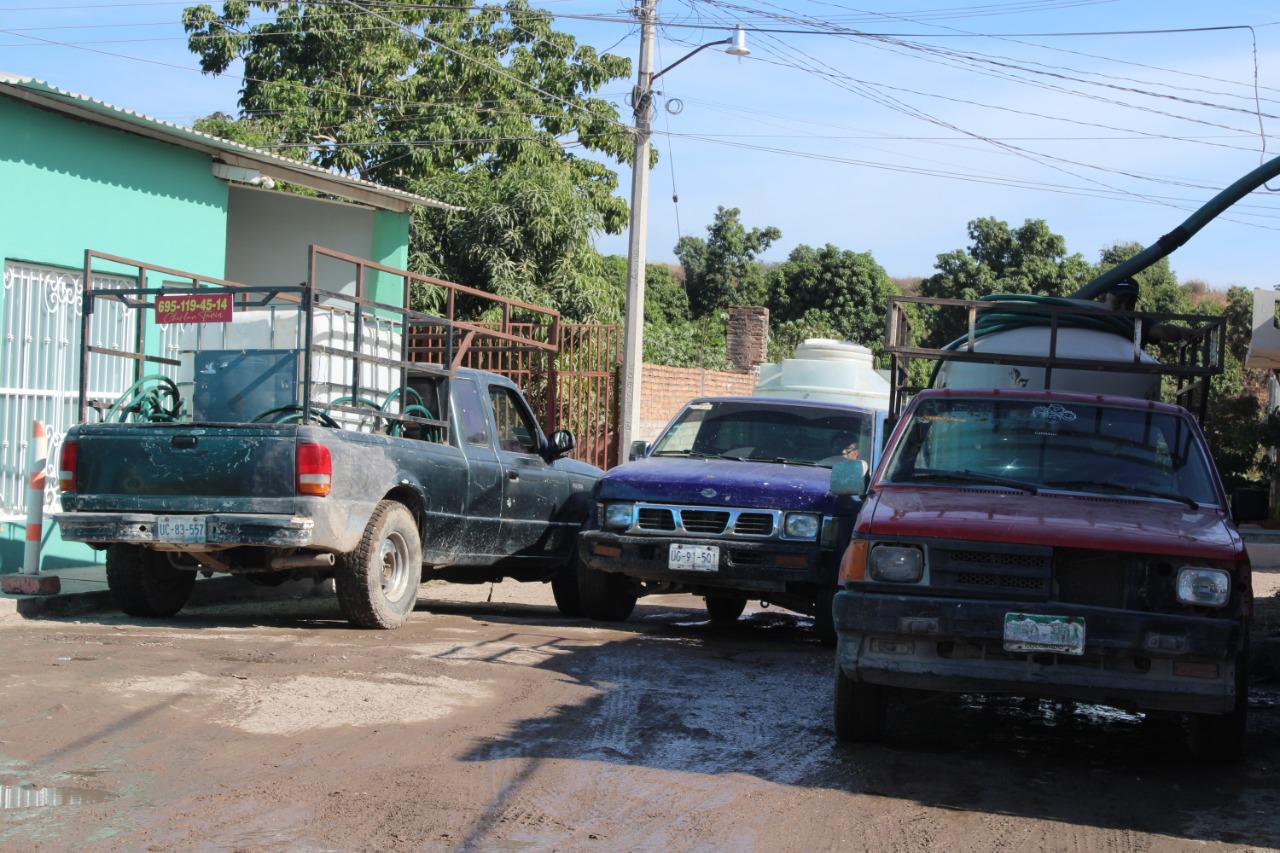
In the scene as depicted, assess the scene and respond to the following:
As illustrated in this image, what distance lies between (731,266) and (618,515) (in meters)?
43.4

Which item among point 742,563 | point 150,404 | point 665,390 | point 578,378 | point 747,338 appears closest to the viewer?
point 742,563

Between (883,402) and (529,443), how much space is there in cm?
719

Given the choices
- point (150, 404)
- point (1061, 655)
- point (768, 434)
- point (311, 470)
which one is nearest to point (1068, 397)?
point (1061, 655)

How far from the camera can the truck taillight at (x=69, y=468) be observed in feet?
30.4

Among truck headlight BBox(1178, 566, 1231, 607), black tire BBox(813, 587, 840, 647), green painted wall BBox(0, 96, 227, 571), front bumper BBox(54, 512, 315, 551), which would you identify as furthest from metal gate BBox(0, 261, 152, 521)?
truck headlight BBox(1178, 566, 1231, 607)

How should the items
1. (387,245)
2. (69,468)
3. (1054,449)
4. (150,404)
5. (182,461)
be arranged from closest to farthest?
1. (1054,449)
2. (182,461)
3. (69,468)
4. (150,404)
5. (387,245)

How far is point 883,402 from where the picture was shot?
17.8 m

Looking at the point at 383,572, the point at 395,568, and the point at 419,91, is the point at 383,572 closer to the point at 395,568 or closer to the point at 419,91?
the point at 395,568

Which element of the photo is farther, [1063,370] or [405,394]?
[405,394]

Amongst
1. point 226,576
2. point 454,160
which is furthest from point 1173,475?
point 454,160

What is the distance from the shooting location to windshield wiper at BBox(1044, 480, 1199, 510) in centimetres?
686

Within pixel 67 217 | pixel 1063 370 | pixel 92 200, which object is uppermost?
pixel 92 200

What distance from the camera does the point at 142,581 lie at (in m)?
9.77

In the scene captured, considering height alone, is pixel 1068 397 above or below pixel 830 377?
below
